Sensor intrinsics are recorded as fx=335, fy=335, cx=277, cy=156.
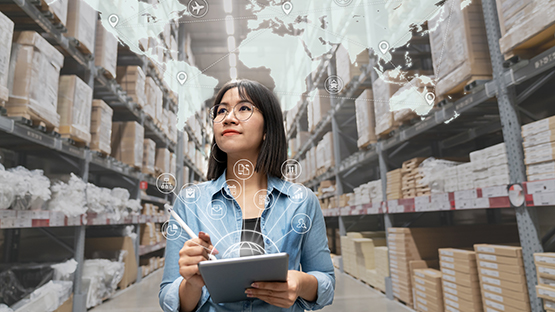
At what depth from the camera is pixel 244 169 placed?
98cm

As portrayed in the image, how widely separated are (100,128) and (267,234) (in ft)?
8.52

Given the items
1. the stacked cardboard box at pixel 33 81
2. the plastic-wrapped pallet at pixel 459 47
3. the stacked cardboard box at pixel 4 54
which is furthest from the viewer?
the plastic-wrapped pallet at pixel 459 47

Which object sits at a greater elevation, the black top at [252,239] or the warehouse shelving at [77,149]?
the warehouse shelving at [77,149]

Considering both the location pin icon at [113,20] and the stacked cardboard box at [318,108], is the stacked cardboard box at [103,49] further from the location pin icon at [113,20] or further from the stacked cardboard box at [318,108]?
the stacked cardboard box at [318,108]

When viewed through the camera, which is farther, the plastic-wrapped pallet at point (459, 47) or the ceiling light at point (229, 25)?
the ceiling light at point (229, 25)

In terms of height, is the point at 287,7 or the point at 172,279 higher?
the point at 287,7

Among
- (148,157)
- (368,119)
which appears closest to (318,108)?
(368,119)

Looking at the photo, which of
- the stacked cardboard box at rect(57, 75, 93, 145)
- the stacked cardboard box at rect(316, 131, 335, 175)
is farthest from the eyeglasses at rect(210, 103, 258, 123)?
the stacked cardboard box at rect(316, 131, 335, 175)

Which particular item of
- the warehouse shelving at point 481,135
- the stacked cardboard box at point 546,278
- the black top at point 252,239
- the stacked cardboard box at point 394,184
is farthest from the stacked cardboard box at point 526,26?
the black top at point 252,239

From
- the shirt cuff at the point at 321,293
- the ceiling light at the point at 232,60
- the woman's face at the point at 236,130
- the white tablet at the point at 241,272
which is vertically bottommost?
the shirt cuff at the point at 321,293

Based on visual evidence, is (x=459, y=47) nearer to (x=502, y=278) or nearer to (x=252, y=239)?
(x=502, y=278)

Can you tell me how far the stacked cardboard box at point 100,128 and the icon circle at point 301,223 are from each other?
2.56m

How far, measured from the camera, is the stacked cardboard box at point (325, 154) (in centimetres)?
455

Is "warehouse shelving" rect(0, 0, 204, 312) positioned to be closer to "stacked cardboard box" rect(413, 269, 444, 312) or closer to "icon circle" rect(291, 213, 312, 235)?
"icon circle" rect(291, 213, 312, 235)
